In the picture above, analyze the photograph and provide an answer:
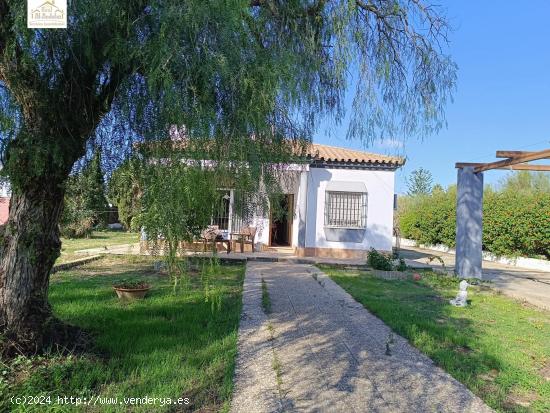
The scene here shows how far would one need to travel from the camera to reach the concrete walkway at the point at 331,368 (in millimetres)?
3906

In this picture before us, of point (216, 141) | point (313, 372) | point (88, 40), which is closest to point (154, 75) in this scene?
point (216, 141)

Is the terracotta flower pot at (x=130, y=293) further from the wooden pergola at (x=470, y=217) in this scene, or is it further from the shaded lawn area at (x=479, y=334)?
the wooden pergola at (x=470, y=217)

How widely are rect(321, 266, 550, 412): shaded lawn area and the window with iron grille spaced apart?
5361 mm

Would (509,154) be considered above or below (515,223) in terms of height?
above

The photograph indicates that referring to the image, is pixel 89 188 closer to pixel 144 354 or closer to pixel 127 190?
pixel 127 190

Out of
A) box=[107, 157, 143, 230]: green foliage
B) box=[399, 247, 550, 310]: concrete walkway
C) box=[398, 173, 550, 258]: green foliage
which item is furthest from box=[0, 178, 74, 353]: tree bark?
box=[398, 173, 550, 258]: green foliage

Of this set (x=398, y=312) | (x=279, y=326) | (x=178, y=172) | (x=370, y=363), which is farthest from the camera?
(x=398, y=312)

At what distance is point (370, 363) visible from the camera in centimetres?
500

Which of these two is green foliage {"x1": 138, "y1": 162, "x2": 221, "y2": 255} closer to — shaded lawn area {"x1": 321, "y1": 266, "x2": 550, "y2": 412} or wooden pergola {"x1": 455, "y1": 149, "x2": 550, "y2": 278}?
shaded lawn area {"x1": 321, "y1": 266, "x2": 550, "y2": 412}

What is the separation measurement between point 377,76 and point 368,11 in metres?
0.70

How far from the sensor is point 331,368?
188 inches

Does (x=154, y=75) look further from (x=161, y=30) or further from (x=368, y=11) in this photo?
(x=368, y=11)

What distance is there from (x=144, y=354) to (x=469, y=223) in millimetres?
10867

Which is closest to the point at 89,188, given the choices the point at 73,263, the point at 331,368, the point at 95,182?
the point at 95,182
